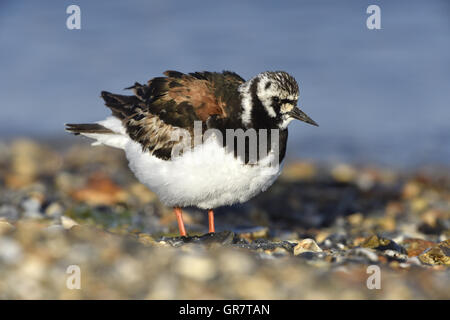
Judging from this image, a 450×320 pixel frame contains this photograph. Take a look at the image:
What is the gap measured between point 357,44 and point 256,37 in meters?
3.12

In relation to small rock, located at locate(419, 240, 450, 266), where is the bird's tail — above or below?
above

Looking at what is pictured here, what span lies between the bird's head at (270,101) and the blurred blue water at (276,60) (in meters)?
6.95

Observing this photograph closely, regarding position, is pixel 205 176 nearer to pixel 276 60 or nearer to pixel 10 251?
pixel 10 251

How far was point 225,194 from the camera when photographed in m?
4.99

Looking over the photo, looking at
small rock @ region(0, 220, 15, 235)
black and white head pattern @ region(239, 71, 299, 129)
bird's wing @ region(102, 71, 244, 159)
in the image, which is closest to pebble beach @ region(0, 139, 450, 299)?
small rock @ region(0, 220, 15, 235)

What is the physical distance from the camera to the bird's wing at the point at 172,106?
4992mm

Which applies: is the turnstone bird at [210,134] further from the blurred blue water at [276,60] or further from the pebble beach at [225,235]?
the blurred blue water at [276,60]

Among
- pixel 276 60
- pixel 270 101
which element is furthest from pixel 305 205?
pixel 276 60

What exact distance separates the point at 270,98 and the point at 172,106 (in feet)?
3.02

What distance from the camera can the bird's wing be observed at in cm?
499

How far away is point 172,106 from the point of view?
518 cm

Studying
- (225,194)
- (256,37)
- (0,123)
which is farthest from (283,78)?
(256,37)

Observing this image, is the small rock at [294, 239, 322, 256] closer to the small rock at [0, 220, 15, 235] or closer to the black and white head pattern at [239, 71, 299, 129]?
the black and white head pattern at [239, 71, 299, 129]

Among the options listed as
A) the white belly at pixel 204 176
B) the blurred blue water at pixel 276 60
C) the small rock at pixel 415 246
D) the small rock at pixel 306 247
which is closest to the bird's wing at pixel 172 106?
the white belly at pixel 204 176
